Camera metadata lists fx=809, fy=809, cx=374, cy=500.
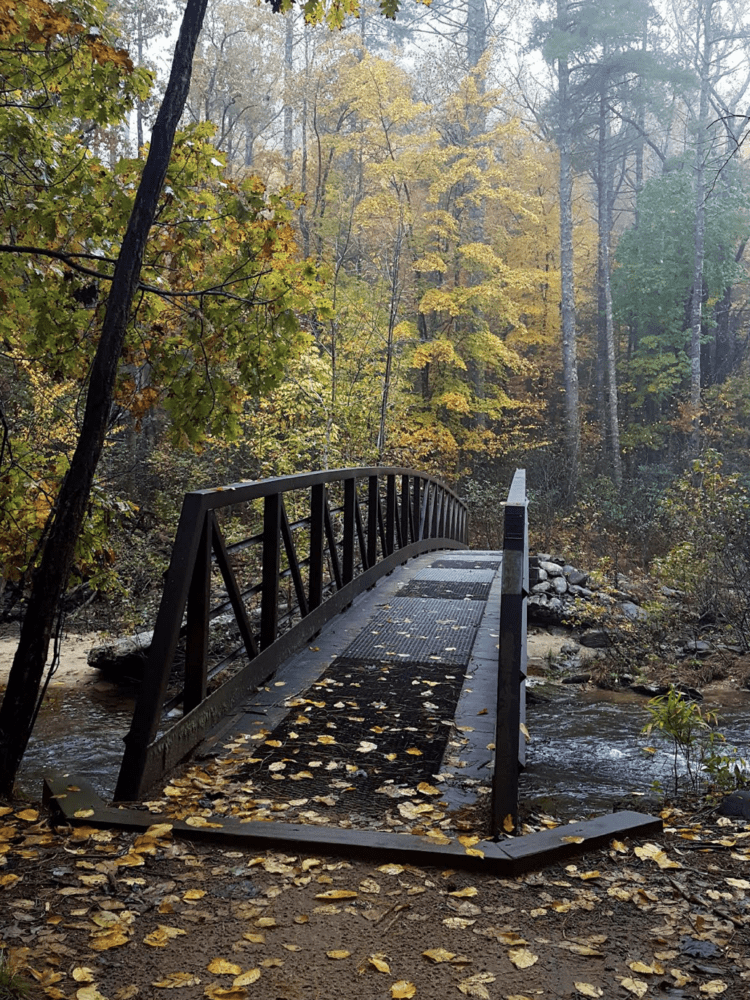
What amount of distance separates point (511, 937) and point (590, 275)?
88.8 feet

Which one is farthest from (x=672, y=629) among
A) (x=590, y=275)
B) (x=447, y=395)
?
(x=590, y=275)

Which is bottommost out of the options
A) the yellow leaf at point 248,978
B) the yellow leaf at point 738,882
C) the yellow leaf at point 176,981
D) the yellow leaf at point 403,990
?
the yellow leaf at point 738,882

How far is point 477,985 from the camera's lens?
2.29 metres

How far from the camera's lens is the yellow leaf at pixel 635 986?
88.3 inches

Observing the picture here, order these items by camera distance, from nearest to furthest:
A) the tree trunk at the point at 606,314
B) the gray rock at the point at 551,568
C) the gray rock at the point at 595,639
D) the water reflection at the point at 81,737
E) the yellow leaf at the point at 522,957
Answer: the yellow leaf at the point at 522,957
the water reflection at the point at 81,737
the gray rock at the point at 595,639
the gray rock at the point at 551,568
the tree trunk at the point at 606,314

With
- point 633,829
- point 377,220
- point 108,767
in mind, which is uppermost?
point 377,220

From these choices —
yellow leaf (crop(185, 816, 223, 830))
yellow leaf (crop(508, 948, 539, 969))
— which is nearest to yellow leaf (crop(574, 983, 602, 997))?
yellow leaf (crop(508, 948, 539, 969))

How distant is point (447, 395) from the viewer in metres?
19.5

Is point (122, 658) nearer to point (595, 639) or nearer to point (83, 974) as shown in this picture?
point (595, 639)

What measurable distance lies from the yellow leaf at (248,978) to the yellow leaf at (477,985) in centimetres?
58

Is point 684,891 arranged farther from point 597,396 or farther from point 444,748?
point 597,396

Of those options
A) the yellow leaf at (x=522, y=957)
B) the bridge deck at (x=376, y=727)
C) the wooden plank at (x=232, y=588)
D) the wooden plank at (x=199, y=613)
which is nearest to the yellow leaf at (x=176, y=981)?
the yellow leaf at (x=522, y=957)

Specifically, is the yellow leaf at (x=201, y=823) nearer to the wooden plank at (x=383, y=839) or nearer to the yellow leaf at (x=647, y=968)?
the wooden plank at (x=383, y=839)

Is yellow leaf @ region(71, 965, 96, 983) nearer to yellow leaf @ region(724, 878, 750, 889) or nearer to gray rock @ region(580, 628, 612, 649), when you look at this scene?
yellow leaf @ region(724, 878, 750, 889)
